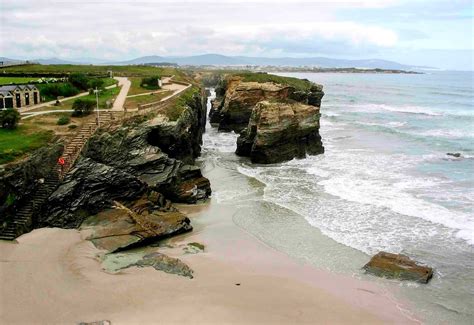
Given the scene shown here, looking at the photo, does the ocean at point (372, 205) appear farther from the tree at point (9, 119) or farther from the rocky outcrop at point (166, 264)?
the tree at point (9, 119)

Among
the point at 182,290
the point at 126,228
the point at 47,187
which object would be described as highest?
the point at 47,187

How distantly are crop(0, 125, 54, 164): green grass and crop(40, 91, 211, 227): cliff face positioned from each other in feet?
7.99

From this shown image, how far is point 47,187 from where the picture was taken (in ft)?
82.9

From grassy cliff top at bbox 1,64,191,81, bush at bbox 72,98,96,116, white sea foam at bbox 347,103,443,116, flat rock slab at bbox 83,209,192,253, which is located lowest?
flat rock slab at bbox 83,209,192,253

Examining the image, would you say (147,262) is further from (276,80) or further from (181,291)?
(276,80)

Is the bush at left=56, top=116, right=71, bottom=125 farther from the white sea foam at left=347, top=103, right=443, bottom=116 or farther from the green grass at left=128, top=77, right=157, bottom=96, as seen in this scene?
the white sea foam at left=347, top=103, right=443, bottom=116

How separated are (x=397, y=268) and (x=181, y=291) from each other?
895 centimetres

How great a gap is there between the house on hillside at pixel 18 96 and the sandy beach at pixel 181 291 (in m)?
16.7

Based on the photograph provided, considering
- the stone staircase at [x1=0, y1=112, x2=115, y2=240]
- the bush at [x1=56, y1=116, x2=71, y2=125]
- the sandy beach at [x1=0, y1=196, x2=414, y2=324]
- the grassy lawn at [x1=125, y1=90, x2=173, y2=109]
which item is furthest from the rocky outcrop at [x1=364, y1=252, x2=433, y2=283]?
the grassy lawn at [x1=125, y1=90, x2=173, y2=109]

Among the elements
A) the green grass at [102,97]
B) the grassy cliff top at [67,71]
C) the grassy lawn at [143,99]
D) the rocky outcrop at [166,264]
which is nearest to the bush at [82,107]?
the green grass at [102,97]

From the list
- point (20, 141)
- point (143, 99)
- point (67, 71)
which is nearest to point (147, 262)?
point (20, 141)

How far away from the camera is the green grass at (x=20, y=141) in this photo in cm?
2477

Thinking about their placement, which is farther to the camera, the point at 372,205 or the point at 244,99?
the point at 244,99

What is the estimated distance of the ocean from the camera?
2075cm
